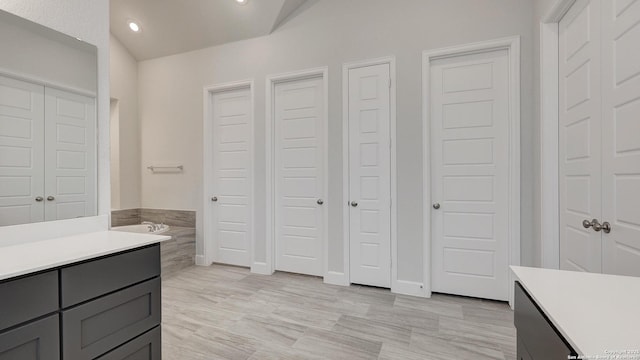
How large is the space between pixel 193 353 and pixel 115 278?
3.05 feet

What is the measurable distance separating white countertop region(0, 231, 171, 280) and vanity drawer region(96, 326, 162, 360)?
47 cm

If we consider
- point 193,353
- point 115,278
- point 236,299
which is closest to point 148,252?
point 115,278

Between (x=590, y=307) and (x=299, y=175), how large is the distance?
9.35 ft

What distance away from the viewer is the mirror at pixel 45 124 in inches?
56.6

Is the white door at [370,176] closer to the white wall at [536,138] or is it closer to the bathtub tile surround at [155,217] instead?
the white wall at [536,138]

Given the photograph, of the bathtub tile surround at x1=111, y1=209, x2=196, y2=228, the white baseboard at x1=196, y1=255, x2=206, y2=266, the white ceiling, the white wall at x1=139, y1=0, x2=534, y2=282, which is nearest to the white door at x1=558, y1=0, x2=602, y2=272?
the white wall at x1=139, y1=0, x2=534, y2=282

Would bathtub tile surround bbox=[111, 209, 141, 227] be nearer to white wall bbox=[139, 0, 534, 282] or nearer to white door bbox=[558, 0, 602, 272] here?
white wall bbox=[139, 0, 534, 282]

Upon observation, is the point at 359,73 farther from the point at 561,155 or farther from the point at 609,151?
the point at 609,151

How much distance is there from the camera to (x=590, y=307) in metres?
0.75

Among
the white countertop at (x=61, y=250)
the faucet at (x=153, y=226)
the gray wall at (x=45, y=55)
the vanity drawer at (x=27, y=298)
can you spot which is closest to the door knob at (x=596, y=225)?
the white countertop at (x=61, y=250)

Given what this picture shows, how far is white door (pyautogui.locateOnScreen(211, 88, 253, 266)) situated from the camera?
12.2 ft

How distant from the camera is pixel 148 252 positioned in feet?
4.97

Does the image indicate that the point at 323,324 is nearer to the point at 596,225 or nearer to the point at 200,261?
the point at 596,225

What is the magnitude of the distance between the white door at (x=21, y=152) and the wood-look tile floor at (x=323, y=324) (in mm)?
1225
